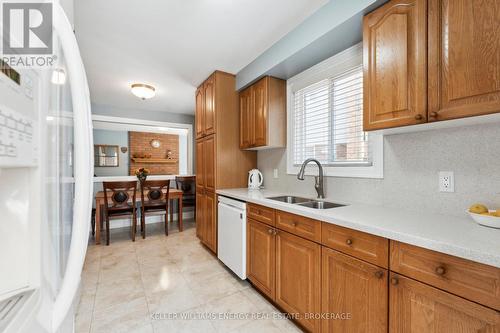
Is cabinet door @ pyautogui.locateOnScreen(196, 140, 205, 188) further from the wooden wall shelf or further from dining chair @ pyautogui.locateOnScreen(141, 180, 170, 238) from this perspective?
the wooden wall shelf

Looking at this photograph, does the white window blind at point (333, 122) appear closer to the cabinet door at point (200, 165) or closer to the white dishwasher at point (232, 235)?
the white dishwasher at point (232, 235)

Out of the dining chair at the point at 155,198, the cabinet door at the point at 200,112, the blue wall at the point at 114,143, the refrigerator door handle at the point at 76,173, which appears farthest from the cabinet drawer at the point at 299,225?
the blue wall at the point at 114,143

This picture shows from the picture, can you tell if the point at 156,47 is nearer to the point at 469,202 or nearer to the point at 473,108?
the point at 473,108

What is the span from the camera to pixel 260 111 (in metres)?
2.44

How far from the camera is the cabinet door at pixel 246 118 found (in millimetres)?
2619

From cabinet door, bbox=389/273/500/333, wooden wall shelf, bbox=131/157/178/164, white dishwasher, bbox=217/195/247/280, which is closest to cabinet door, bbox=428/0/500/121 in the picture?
cabinet door, bbox=389/273/500/333

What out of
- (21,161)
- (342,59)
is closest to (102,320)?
(21,161)

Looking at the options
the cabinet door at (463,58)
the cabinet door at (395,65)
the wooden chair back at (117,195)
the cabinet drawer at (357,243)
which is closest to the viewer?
the cabinet door at (463,58)

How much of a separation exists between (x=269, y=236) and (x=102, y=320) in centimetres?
139

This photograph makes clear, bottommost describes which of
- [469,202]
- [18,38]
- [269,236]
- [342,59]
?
[269,236]

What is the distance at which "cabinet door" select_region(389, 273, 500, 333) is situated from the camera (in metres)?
0.76

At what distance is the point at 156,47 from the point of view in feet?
7.27

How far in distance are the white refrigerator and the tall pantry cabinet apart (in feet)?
6.87

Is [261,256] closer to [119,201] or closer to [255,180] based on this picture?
[255,180]
